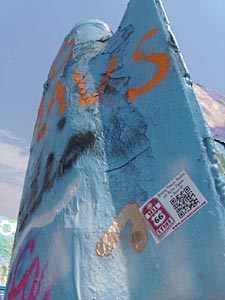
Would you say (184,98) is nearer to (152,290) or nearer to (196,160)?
(196,160)

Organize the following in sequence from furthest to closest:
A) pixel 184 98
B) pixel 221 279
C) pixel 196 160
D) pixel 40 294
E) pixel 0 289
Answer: pixel 0 289, pixel 40 294, pixel 184 98, pixel 196 160, pixel 221 279

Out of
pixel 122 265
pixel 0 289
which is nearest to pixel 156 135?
Answer: pixel 122 265

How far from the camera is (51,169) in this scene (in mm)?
1931

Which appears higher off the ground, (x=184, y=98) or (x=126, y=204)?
(x=184, y=98)

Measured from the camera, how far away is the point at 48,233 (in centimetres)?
168

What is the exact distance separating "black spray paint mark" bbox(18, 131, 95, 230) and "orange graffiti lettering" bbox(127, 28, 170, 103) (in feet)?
0.78

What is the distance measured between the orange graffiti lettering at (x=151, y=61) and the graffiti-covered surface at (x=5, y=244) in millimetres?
5300

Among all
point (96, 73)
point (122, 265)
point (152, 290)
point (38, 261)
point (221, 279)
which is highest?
point (96, 73)

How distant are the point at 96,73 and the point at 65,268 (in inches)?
35.0

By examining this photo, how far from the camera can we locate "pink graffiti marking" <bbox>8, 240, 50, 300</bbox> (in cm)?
163

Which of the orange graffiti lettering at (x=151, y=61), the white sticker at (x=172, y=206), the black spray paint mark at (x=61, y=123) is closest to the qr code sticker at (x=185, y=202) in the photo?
the white sticker at (x=172, y=206)

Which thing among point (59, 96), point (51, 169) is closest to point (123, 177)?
point (51, 169)

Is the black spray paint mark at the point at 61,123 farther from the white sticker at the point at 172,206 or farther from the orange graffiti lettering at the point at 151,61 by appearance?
the white sticker at the point at 172,206

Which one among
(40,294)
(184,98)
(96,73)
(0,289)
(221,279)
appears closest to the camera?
(221,279)
